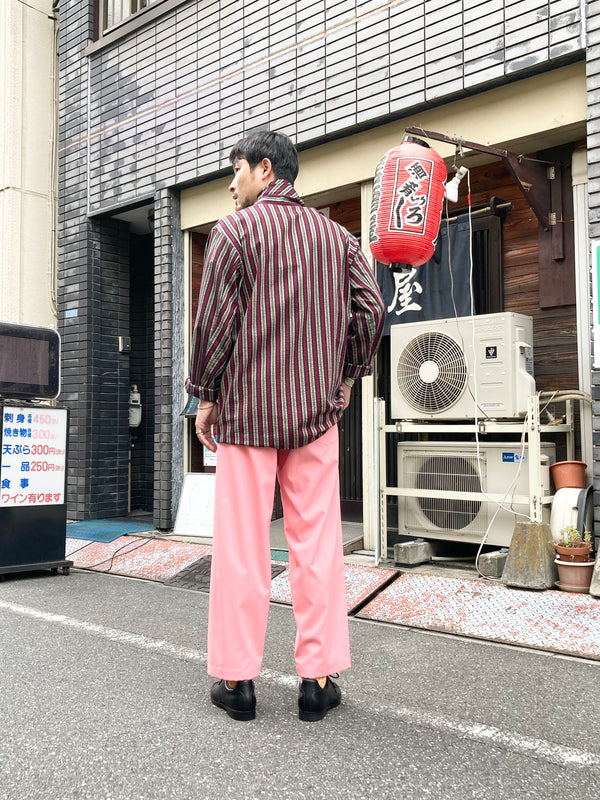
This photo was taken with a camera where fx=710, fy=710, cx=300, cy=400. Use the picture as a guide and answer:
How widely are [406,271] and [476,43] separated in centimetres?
173

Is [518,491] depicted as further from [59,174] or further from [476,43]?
[59,174]

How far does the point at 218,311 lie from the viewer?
2.35 meters

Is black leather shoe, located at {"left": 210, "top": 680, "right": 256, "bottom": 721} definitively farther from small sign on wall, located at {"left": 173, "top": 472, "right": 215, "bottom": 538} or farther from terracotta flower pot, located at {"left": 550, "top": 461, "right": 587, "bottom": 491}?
small sign on wall, located at {"left": 173, "top": 472, "right": 215, "bottom": 538}

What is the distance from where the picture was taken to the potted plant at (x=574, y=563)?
12.7ft

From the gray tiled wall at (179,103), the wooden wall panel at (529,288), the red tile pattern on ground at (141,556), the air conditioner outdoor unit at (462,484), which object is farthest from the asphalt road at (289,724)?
the gray tiled wall at (179,103)

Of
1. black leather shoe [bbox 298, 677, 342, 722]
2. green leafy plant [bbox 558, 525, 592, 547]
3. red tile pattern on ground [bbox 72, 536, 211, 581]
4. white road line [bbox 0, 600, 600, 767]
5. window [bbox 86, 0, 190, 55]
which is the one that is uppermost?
window [bbox 86, 0, 190, 55]

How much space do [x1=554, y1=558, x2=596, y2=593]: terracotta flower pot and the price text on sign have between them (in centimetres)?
368

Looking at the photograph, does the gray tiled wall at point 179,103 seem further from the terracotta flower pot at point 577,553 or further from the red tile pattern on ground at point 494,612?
the red tile pattern on ground at point 494,612

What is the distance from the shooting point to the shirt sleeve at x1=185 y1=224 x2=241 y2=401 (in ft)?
7.70

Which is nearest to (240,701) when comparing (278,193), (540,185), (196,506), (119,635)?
(119,635)

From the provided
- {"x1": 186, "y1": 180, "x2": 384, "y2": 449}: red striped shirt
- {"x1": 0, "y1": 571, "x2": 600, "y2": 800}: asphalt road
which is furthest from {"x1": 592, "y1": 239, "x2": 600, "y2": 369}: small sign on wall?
{"x1": 186, "y1": 180, "x2": 384, "y2": 449}: red striped shirt

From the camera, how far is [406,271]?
179 inches

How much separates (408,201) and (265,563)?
8.99 feet

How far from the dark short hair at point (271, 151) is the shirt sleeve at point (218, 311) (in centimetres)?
38
